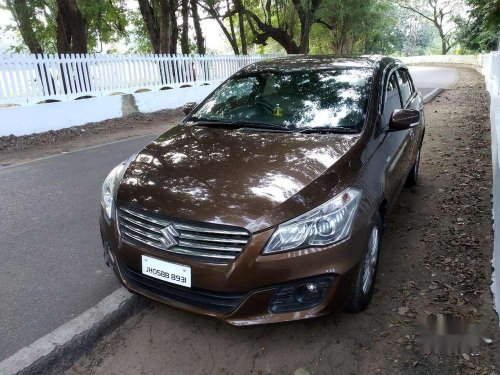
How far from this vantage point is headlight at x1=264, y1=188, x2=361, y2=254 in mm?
2258

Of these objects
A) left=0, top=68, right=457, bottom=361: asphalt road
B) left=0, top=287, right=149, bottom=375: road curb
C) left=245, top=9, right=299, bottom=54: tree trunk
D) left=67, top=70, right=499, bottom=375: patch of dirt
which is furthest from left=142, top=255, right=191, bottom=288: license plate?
left=245, top=9, right=299, bottom=54: tree trunk

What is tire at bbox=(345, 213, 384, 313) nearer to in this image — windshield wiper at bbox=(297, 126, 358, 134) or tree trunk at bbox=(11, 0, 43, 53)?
windshield wiper at bbox=(297, 126, 358, 134)

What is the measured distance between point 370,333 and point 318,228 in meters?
0.91

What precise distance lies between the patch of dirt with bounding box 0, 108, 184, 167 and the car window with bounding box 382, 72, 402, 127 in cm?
592

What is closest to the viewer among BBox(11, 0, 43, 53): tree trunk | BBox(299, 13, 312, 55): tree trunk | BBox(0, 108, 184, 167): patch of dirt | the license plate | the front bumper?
the front bumper

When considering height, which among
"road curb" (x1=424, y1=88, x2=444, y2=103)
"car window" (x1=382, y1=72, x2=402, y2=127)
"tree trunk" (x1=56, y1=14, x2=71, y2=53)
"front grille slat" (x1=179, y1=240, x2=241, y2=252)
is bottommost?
"road curb" (x1=424, y1=88, x2=444, y2=103)

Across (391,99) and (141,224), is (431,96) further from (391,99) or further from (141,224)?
(141,224)

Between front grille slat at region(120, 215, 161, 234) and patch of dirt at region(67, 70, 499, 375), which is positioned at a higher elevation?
front grille slat at region(120, 215, 161, 234)

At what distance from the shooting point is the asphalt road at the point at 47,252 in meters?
2.89

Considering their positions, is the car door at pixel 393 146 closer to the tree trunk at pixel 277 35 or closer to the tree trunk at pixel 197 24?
the tree trunk at pixel 197 24

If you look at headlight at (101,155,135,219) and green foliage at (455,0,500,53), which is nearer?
headlight at (101,155,135,219)

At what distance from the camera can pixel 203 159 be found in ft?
9.46

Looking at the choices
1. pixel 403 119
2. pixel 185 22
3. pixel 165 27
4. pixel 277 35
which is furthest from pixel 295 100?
pixel 277 35

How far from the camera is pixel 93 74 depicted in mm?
10719
